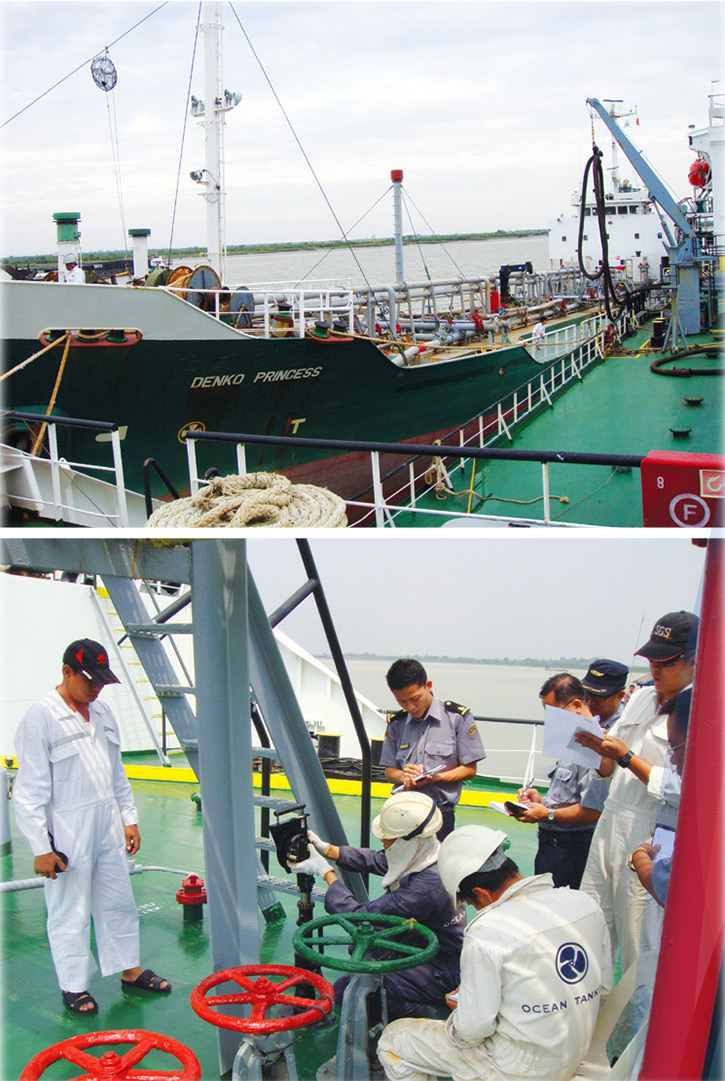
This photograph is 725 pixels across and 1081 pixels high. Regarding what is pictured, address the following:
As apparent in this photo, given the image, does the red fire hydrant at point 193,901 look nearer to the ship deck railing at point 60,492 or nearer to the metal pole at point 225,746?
the metal pole at point 225,746

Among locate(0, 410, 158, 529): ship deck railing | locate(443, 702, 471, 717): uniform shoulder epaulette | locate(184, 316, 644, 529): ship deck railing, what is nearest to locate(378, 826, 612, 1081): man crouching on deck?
locate(443, 702, 471, 717): uniform shoulder epaulette

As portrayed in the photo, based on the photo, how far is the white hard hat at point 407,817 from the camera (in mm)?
2611

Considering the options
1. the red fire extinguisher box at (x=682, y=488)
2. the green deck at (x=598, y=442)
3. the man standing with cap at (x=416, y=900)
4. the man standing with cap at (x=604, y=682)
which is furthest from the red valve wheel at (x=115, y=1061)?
the green deck at (x=598, y=442)

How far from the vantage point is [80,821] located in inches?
118

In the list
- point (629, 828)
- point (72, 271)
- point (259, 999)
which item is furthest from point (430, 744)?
point (72, 271)

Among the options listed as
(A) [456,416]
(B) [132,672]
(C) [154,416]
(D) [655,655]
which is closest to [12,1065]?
(D) [655,655]

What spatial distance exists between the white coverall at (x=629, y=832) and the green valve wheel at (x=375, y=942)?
0.54m

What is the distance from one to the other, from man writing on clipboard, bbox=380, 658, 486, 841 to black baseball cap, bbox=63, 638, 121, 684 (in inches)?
38.1

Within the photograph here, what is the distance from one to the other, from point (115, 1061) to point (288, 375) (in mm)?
9893

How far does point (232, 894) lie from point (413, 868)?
564 mm

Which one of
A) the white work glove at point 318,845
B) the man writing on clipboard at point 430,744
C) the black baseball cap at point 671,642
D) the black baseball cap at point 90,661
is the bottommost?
the white work glove at point 318,845

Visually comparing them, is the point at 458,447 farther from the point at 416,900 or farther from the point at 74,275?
the point at 74,275

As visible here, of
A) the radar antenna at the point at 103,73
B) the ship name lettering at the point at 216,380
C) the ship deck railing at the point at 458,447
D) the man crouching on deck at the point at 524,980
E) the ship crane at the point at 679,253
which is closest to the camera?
the man crouching on deck at the point at 524,980

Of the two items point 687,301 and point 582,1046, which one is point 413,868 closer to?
point 582,1046
